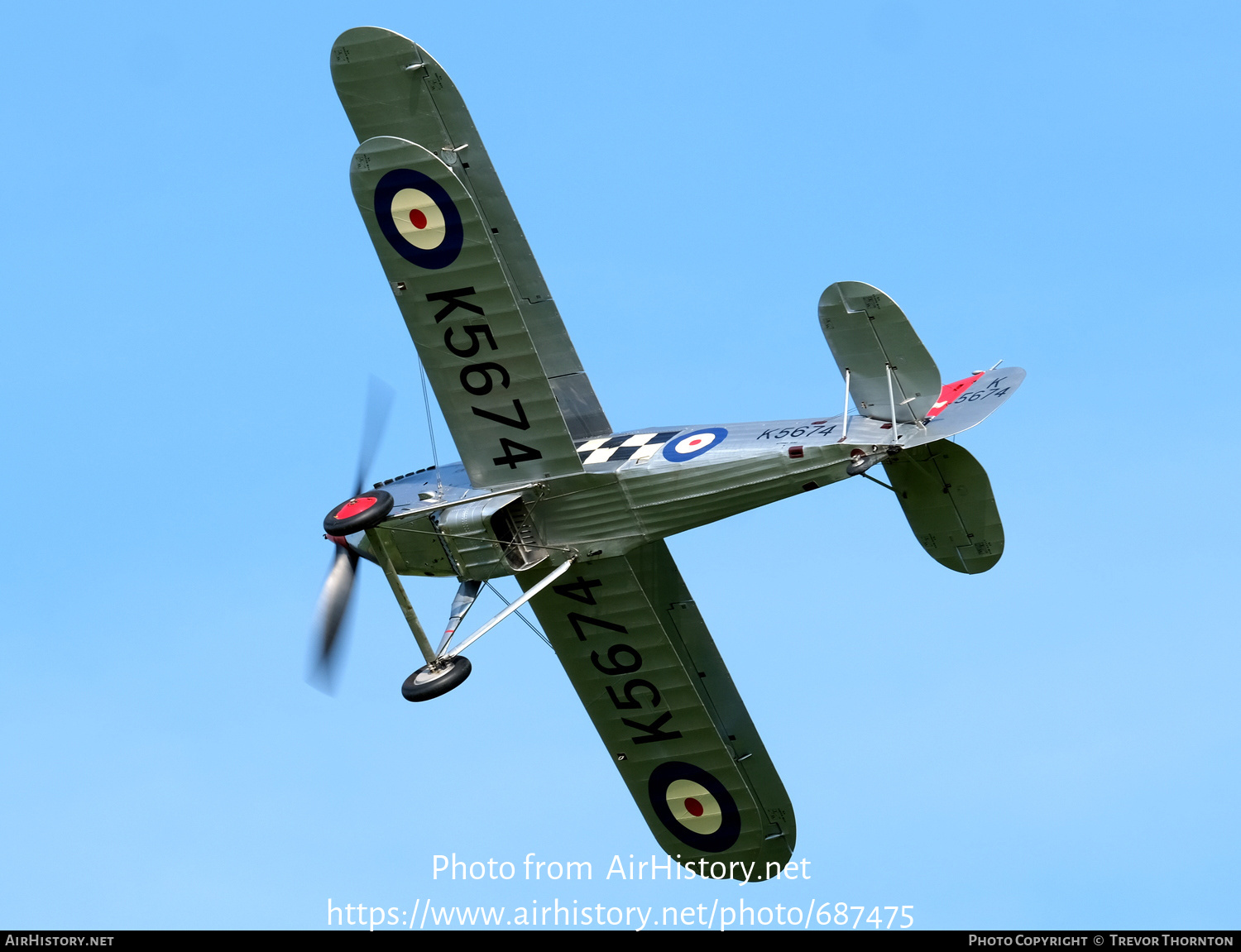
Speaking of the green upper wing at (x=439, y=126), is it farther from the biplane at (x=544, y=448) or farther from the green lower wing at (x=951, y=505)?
the green lower wing at (x=951, y=505)

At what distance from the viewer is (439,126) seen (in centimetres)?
2138

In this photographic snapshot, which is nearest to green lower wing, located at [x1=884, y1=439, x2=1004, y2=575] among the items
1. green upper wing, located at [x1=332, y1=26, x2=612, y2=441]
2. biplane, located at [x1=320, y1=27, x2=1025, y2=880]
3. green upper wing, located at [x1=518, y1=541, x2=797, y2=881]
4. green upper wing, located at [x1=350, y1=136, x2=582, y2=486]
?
biplane, located at [x1=320, y1=27, x2=1025, y2=880]

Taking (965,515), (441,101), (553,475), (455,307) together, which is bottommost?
(965,515)

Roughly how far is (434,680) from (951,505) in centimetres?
557

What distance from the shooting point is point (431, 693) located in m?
20.1

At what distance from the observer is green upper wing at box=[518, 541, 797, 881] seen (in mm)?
22578

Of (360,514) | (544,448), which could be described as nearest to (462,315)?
(544,448)

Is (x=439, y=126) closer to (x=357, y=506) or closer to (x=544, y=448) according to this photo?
(x=544, y=448)

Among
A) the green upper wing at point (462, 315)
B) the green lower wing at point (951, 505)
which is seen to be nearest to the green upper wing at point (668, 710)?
the green upper wing at point (462, 315)

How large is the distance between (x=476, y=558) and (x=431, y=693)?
6.39 feet

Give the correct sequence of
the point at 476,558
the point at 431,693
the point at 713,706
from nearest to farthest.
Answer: the point at 431,693 < the point at 476,558 < the point at 713,706

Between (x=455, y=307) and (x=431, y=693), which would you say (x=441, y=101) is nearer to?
(x=455, y=307)

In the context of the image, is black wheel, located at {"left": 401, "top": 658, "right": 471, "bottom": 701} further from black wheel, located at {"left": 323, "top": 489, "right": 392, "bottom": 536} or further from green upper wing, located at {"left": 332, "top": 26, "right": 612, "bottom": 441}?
green upper wing, located at {"left": 332, "top": 26, "right": 612, "bottom": 441}
